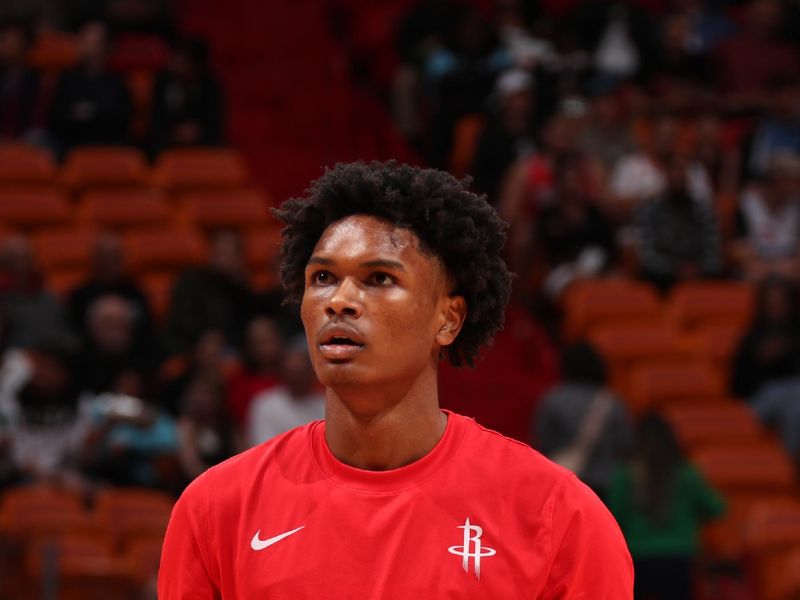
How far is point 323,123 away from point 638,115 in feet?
8.00

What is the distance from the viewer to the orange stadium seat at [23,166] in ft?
35.6

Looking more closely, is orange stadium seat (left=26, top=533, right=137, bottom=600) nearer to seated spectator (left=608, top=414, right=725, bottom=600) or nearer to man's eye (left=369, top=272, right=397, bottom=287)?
seated spectator (left=608, top=414, right=725, bottom=600)

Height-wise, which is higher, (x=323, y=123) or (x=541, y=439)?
(x=323, y=123)

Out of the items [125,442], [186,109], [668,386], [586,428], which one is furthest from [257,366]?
[186,109]

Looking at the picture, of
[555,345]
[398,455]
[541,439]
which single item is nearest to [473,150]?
[555,345]

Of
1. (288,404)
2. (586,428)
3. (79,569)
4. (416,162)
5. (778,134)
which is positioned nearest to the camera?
(79,569)

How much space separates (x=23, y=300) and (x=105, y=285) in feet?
1.63

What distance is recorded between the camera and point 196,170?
11.6 meters

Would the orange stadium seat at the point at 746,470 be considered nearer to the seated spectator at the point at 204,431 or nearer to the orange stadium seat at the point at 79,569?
the seated spectator at the point at 204,431

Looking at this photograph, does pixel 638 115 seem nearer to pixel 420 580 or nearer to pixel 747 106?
pixel 747 106

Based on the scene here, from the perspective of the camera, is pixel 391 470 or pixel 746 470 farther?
pixel 746 470

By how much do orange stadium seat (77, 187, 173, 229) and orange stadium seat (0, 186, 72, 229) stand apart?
158 millimetres

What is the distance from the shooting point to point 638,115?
12492mm

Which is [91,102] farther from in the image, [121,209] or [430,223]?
[430,223]
